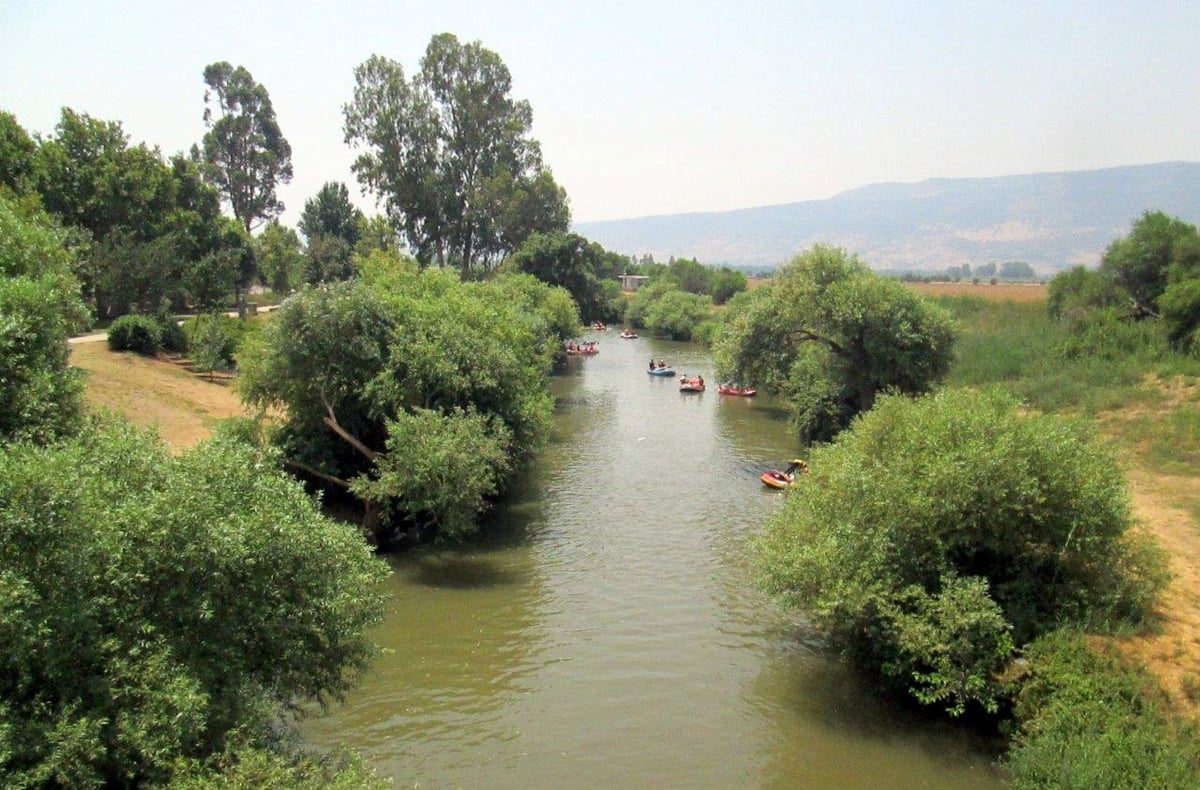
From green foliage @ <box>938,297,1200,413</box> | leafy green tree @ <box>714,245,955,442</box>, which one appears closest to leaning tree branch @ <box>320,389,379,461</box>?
leafy green tree @ <box>714,245,955,442</box>

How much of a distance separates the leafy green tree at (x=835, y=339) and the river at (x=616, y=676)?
8.78m

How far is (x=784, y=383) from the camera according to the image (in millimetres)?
38969

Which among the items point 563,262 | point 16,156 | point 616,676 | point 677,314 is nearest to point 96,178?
point 16,156

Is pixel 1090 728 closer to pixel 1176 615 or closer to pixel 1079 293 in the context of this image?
pixel 1176 615

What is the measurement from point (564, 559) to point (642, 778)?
9.96 meters

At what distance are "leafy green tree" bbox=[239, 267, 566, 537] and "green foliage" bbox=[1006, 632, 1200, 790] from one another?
1320 cm

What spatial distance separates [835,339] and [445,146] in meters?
47.3

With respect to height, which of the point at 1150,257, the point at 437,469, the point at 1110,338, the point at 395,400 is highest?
the point at 1150,257

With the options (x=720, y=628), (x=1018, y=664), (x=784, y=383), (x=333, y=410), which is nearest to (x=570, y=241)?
(x=784, y=383)

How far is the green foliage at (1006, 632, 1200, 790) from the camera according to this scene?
11.7 m

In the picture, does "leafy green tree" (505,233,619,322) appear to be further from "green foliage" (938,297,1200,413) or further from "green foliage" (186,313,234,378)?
"green foliage" (938,297,1200,413)

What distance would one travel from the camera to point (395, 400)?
24.0 metres

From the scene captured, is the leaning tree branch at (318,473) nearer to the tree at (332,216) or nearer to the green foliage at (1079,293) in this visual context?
the green foliage at (1079,293)

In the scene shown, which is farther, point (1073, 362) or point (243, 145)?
point (243, 145)
